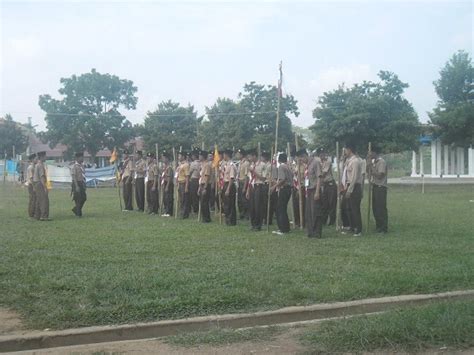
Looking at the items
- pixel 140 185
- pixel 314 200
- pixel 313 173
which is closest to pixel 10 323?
pixel 314 200

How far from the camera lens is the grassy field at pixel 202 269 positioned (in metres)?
6.21

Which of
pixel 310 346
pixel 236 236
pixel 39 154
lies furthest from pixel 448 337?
pixel 39 154

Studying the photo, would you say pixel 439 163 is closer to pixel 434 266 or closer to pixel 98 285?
pixel 434 266

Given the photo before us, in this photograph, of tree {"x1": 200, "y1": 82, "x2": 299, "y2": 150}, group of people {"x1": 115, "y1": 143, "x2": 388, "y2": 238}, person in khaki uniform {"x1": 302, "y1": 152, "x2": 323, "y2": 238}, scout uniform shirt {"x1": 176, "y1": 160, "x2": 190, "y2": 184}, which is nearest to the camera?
person in khaki uniform {"x1": 302, "y1": 152, "x2": 323, "y2": 238}

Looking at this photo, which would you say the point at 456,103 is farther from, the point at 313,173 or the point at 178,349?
the point at 178,349

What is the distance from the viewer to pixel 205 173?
49.4 ft

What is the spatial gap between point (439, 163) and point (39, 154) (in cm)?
3530

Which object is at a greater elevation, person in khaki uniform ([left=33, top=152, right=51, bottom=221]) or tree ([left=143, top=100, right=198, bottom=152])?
tree ([left=143, top=100, right=198, bottom=152])

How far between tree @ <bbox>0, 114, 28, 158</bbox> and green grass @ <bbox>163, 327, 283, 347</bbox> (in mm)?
50860

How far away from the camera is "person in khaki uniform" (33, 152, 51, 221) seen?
15156mm

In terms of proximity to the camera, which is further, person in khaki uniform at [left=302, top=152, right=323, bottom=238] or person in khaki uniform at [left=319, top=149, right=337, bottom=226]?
person in khaki uniform at [left=319, top=149, right=337, bottom=226]

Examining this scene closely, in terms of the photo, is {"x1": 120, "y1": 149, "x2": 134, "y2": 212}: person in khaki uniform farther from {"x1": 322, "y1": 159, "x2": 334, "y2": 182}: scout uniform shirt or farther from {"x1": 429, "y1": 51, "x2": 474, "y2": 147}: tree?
{"x1": 429, "y1": 51, "x2": 474, "y2": 147}: tree

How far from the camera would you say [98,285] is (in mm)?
6879

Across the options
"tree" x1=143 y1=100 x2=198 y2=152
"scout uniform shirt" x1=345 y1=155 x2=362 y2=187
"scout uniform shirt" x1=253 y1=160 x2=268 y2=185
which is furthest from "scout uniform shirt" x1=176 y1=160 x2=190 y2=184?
"tree" x1=143 y1=100 x2=198 y2=152
